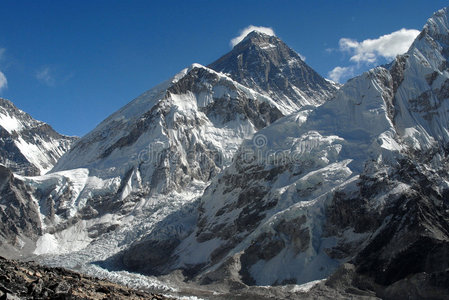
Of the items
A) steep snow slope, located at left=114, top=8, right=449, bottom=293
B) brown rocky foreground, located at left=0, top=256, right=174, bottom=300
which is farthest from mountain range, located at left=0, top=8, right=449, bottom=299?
brown rocky foreground, located at left=0, top=256, right=174, bottom=300

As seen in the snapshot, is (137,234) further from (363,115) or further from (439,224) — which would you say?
(439,224)

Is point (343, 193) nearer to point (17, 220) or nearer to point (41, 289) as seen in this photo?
point (41, 289)

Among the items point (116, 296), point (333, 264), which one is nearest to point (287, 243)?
point (333, 264)

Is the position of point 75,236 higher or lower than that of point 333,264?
higher

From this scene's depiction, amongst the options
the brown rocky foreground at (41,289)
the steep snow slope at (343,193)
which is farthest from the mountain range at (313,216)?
the brown rocky foreground at (41,289)

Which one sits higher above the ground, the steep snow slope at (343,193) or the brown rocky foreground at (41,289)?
the steep snow slope at (343,193)

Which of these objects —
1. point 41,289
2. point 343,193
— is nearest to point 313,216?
point 343,193

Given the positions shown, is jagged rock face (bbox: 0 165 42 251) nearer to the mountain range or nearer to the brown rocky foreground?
the mountain range

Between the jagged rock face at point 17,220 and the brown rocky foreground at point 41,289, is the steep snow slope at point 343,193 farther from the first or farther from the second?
the brown rocky foreground at point 41,289
